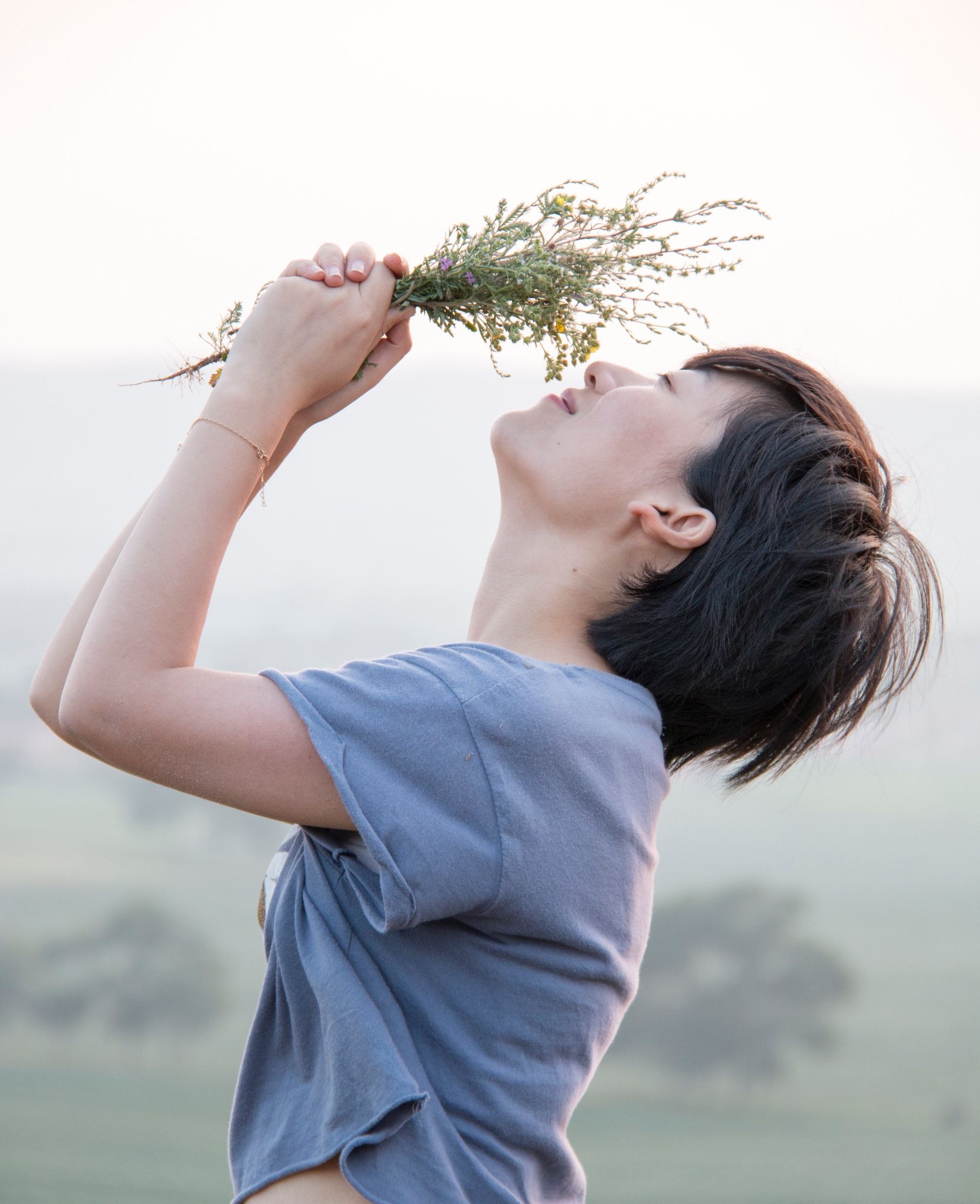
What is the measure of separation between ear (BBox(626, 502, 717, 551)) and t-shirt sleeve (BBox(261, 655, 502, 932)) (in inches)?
19.1

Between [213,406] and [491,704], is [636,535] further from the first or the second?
[213,406]

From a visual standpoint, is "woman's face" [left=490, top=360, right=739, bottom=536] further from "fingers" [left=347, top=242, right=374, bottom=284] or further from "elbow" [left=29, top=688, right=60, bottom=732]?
"elbow" [left=29, top=688, right=60, bottom=732]

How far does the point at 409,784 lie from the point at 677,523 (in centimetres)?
64

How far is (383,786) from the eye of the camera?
4.43 ft

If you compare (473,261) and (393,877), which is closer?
(393,877)

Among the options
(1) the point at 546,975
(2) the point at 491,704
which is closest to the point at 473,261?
(2) the point at 491,704

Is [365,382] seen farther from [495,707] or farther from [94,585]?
[495,707]

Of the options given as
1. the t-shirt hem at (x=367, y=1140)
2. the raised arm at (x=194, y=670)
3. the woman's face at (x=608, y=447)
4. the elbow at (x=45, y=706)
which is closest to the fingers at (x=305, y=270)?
the raised arm at (x=194, y=670)

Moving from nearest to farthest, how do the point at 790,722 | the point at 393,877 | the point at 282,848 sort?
1. the point at 393,877
2. the point at 282,848
3. the point at 790,722

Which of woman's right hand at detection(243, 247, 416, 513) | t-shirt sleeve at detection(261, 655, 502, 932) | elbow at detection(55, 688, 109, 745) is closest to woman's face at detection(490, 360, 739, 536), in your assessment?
woman's right hand at detection(243, 247, 416, 513)

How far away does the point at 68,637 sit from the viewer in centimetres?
182

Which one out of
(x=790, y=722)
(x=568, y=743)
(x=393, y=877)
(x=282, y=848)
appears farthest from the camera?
(x=790, y=722)

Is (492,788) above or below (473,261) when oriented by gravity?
below

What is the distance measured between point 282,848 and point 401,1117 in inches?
19.1
